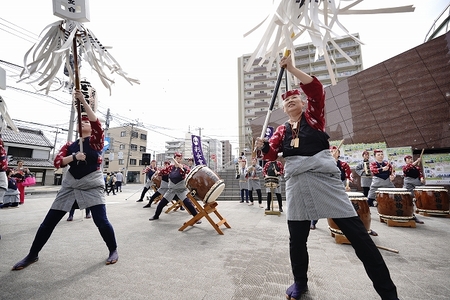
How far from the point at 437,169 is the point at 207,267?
10973mm

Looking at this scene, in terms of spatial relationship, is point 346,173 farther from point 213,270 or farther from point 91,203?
point 91,203

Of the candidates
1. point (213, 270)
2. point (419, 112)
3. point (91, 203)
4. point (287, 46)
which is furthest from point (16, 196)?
point (419, 112)

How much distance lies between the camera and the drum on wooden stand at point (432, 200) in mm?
5230

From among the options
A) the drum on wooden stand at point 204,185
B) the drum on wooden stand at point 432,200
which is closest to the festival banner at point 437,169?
the drum on wooden stand at point 432,200

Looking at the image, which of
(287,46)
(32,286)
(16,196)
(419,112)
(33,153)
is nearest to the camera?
(287,46)

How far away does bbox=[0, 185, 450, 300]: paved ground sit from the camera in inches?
73.5

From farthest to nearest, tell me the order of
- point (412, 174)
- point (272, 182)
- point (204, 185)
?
point (272, 182) < point (412, 174) < point (204, 185)

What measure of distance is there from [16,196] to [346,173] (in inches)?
461

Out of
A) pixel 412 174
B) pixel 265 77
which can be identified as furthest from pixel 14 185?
pixel 265 77

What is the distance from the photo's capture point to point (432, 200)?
17.6 ft

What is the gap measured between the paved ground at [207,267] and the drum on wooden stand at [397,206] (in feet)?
0.97

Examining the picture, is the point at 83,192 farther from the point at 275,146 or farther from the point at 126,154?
the point at 126,154

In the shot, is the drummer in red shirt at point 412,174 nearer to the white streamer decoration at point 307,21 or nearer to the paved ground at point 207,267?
the paved ground at point 207,267

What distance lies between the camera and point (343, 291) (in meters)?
1.86
